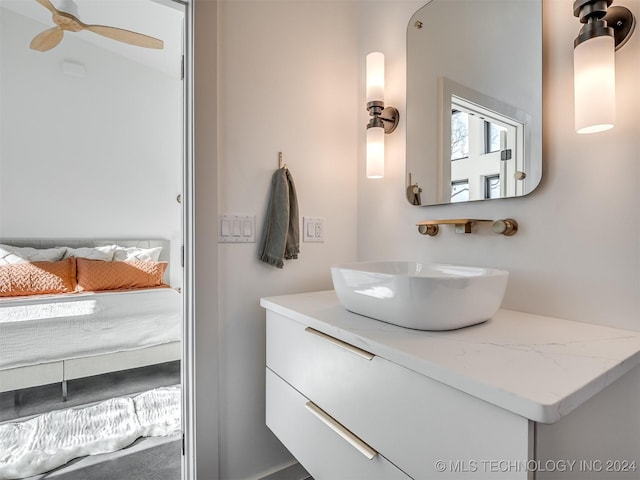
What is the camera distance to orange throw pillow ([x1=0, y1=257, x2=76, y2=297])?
2715 mm

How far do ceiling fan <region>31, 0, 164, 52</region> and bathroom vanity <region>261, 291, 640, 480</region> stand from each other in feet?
8.21

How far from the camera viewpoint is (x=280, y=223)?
1.34 m

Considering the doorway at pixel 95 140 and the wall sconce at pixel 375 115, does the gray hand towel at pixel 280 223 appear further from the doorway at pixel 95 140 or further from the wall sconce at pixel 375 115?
the doorway at pixel 95 140

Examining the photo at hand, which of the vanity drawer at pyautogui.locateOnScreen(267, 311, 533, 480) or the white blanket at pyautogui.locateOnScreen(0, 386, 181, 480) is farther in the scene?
the white blanket at pyautogui.locateOnScreen(0, 386, 181, 480)

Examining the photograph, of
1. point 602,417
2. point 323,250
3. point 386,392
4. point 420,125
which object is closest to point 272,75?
point 420,125

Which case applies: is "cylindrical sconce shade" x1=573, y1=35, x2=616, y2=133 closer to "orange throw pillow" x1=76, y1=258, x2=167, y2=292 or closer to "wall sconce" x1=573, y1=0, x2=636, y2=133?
"wall sconce" x1=573, y1=0, x2=636, y2=133

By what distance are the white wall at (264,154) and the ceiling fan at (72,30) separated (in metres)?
1.54

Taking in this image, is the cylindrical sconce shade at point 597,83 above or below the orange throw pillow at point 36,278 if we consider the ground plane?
above

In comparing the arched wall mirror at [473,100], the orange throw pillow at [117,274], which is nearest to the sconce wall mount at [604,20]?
the arched wall mirror at [473,100]

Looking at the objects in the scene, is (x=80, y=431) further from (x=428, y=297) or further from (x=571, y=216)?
(x=571, y=216)

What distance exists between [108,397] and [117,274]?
1211 mm

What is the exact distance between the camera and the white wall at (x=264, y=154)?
1.30m

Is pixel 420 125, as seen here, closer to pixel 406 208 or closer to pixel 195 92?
pixel 406 208

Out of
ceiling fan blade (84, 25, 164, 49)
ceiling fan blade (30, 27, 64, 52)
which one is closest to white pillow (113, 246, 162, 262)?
ceiling fan blade (30, 27, 64, 52)
